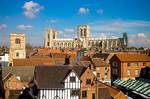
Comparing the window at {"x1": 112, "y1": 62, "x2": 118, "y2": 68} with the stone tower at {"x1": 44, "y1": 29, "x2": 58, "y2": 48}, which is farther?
the stone tower at {"x1": 44, "y1": 29, "x2": 58, "y2": 48}

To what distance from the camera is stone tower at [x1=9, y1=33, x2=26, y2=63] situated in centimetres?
6023

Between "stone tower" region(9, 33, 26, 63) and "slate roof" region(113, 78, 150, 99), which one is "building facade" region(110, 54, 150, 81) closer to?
"slate roof" region(113, 78, 150, 99)

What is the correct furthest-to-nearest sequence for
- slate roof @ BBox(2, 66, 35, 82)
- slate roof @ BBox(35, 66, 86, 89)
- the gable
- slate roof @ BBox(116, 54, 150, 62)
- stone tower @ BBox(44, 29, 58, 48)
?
1. stone tower @ BBox(44, 29, 58, 48)
2. slate roof @ BBox(116, 54, 150, 62)
3. slate roof @ BBox(2, 66, 35, 82)
4. the gable
5. slate roof @ BBox(35, 66, 86, 89)

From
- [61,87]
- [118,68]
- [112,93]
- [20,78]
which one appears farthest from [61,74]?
[118,68]

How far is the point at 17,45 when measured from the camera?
60688 mm

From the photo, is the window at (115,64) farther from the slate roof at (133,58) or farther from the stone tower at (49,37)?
the stone tower at (49,37)

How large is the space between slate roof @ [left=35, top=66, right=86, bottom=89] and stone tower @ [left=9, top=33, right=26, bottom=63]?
30.8 meters

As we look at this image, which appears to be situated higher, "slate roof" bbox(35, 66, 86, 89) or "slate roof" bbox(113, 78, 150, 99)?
"slate roof" bbox(35, 66, 86, 89)

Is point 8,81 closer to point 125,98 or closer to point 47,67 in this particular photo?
point 47,67

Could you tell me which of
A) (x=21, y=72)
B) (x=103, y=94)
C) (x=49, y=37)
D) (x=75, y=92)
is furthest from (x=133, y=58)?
(x=49, y=37)

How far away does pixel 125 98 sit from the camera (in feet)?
115

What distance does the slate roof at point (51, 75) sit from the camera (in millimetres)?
29844

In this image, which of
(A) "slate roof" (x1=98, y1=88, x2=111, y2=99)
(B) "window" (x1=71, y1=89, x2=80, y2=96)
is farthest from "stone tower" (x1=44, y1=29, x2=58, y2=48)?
(B) "window" (x1=71, y1=89, x2=80, y2=96)

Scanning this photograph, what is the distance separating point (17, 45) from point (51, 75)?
32.3m
